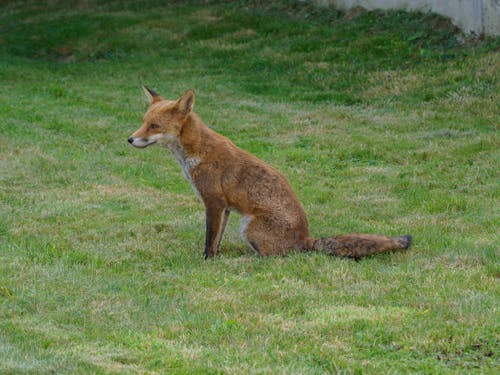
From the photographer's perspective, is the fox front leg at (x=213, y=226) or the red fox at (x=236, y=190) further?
the fox front leg at (x=213, y=226)

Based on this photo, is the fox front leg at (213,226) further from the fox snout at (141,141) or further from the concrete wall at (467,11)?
the concrete wall at (467,11)

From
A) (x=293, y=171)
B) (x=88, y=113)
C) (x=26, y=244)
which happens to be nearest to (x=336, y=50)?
(x=88, y=113)

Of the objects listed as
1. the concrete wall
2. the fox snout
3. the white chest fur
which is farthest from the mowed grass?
the fox snout

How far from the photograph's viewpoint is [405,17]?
66.2ft

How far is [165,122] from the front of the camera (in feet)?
28.0

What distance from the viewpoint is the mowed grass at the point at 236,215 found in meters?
5.97

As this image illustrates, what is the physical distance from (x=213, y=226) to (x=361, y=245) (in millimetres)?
1526

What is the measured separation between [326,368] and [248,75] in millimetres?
14670

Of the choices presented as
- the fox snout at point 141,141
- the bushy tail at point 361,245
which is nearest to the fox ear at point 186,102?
the fox snout at point 141,141

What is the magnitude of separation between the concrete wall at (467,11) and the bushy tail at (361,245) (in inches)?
423

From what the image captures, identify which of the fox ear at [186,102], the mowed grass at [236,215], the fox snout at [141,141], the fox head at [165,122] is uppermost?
the fox ear at [186,102]

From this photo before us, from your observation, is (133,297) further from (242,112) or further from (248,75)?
(248,75)

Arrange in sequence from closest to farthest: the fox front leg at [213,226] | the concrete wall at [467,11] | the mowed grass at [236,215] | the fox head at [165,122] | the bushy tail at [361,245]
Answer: the mowed grass at [236,215]
the bushy tail at [361,245]
the fox front leg at [213,226]
the fox head at [165,122]
the concrete wall at [467,11]

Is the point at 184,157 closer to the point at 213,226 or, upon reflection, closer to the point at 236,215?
the point at 213,226
